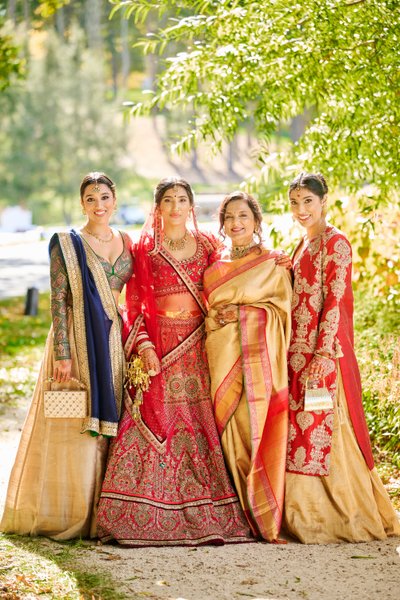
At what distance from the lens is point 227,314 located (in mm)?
4812

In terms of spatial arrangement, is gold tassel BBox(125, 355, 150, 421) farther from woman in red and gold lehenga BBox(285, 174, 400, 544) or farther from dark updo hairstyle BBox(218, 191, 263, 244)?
dark updo hairstyle BBox(218, 191, 263, 244)

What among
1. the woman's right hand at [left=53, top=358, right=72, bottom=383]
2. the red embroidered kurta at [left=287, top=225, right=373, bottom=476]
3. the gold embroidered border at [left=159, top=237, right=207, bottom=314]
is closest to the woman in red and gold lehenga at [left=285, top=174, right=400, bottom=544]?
the red embroidered kurta at [left=287, top=225, right=373, bottom=476]

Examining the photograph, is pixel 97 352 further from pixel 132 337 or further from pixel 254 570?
pixel 254 570

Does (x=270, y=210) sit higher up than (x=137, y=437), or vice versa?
(x=270, y=210)

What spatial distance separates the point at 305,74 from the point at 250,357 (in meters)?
2.14

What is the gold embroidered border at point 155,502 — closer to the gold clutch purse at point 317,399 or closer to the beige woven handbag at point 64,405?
the beige woven handbag at point 64,405

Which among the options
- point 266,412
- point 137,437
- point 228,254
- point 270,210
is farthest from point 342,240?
point 270,210

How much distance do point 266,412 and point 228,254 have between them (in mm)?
870

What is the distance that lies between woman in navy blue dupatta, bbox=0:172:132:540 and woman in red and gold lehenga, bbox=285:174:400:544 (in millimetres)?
962

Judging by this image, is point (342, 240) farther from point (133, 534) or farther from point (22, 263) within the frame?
point (22, 263)

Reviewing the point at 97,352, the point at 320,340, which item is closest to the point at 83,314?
the point at 97,352

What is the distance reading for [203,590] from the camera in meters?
4.04

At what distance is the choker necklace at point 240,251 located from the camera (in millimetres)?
4889

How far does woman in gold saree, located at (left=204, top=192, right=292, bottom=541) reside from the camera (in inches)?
187
